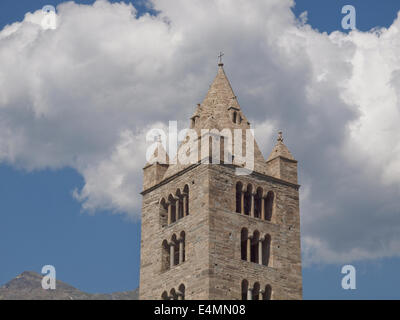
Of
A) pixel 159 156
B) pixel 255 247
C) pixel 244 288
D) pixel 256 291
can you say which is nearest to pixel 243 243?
pixel 255 247

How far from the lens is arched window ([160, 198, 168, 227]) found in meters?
70.4

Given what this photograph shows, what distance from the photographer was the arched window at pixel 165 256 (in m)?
68.9

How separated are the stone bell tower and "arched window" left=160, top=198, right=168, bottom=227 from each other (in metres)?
0.07

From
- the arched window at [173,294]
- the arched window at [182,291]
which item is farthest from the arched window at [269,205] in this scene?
the arched window at [173,294]

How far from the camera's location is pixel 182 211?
69625 mm

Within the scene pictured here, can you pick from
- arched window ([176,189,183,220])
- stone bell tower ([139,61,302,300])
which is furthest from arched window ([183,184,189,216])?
arched window ([176,189,183,220])

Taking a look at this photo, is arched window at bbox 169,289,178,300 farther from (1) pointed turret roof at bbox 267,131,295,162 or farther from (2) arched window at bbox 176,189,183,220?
(1) pointed turret roof at bbox 267,131,295,162

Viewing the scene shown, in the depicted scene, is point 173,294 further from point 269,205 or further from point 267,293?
point 269,205

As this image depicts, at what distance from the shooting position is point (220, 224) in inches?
2601

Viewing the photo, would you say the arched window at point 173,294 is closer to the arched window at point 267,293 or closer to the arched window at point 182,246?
the arched window at point 182,246
